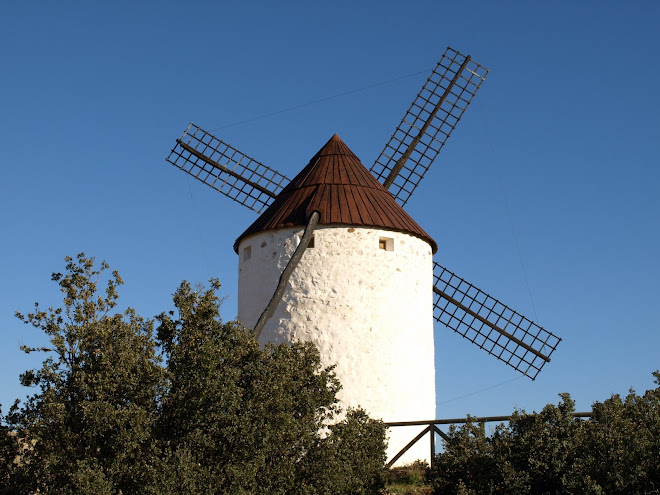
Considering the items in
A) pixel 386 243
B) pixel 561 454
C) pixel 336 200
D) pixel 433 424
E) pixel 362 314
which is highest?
pixel 336 200

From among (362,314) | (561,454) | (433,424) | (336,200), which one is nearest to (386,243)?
(336,200)

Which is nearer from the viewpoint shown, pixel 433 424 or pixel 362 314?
pixel 433 424

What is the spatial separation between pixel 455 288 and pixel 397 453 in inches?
219

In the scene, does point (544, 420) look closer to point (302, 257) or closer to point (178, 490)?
point (178, 490)

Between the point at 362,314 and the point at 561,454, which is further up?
the point at 362,314

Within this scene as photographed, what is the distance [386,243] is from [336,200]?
130cm

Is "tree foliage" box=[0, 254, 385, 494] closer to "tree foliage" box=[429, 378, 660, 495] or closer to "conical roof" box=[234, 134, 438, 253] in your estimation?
"tree foliage" box=[429, 378, 660, 495]

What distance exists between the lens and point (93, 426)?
9500mm

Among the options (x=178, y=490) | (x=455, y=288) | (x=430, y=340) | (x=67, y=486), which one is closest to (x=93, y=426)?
(x=67, y=486)

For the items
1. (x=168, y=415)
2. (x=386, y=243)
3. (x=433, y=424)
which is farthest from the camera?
(x=386, y=243)

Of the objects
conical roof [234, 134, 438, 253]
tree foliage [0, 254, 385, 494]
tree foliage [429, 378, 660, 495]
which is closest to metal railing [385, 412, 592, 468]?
tree foliage [429, 378, 660, 495]

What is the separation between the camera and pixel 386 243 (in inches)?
639

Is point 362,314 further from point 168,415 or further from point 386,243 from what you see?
point 168,415

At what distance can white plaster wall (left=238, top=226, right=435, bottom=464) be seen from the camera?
1516cm
